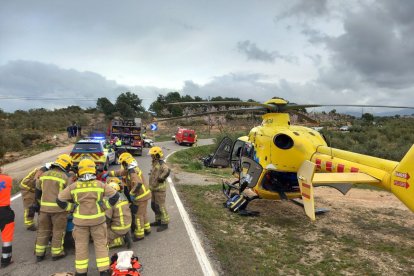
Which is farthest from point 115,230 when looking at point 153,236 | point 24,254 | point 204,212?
point 204,212

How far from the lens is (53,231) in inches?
247

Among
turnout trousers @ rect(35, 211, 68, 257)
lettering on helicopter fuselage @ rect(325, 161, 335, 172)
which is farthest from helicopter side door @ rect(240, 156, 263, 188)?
turnout trousers @ rect(35, 211, 68, 257)

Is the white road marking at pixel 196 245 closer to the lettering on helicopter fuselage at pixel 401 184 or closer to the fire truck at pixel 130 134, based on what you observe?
the lettering on helicopter fuselage at pixel 401 184

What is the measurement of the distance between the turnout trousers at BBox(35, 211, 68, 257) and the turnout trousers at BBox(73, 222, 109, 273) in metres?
0.96

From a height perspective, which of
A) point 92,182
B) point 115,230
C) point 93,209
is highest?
point 92,182

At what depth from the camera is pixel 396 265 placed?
665 cm

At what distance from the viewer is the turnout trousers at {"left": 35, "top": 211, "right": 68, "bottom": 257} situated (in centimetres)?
620

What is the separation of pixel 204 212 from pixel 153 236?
2.50 metres

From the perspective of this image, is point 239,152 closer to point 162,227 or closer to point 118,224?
point 162,227

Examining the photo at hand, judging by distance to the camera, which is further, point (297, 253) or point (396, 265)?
point (297, 253)

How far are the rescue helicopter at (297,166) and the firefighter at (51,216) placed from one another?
3.23m

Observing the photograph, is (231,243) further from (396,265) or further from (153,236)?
(396,265)

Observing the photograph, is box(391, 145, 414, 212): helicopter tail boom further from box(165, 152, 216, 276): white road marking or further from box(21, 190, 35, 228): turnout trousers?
box(21, 190, 35, 228): turnout trousers

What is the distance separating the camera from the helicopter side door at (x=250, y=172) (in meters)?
9.76
